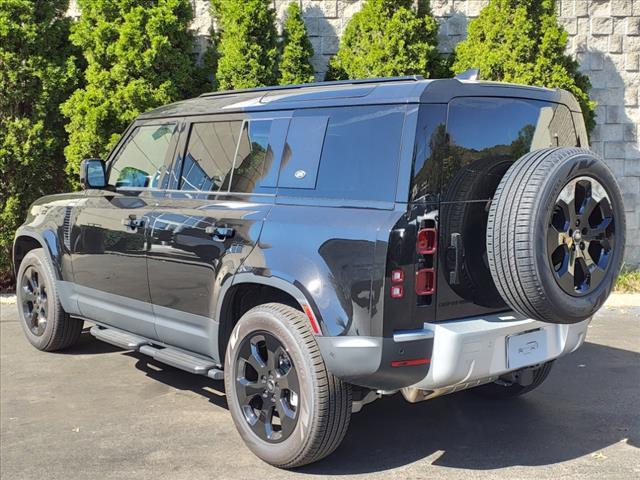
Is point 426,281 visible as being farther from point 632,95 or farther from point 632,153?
point 632,95

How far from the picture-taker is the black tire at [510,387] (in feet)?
15.0

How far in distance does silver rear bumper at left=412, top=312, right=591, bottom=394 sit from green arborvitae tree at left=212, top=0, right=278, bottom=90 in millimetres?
5711

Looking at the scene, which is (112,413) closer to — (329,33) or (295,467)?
(295,467)

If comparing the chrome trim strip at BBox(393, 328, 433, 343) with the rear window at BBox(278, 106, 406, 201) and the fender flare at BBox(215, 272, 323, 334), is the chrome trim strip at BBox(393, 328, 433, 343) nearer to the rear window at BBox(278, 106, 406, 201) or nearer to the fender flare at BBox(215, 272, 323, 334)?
the fender flare at BBox(215, 272, 323, 334)

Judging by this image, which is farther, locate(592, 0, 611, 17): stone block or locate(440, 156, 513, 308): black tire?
locate(592, 0, 611, 17): stone block

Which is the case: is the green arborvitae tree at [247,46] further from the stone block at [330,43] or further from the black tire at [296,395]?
the black tire at [296,395]

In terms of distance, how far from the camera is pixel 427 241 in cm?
334

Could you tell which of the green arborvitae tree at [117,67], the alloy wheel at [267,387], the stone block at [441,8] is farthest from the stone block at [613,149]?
the alloy wheel at [267,387]

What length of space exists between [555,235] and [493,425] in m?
1.51

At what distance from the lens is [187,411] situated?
4.67 m

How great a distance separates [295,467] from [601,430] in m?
1.85

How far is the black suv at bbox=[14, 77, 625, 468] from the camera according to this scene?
330cm

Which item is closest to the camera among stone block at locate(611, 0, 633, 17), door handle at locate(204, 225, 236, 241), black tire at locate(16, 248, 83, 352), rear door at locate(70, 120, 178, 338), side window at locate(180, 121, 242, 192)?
door handle at locate(204, 225, 236, 241)

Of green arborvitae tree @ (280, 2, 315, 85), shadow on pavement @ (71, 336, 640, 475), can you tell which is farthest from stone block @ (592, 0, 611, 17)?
shadow on pavement @ (71, 336, 640, 475)
